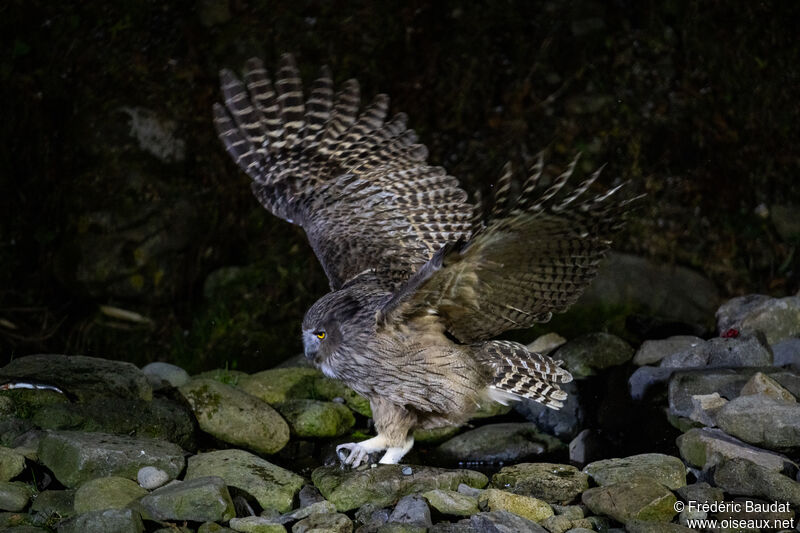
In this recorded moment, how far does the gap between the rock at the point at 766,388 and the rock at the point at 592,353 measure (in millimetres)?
1286

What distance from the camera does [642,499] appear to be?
3.47 metres

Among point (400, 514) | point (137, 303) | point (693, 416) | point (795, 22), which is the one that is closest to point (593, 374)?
point (693, 416)

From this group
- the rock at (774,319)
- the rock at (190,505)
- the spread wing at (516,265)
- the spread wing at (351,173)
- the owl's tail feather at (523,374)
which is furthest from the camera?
the rock at (774,319)

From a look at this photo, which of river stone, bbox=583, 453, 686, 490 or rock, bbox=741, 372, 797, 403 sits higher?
rock, bbox=741, 372, 797, 403

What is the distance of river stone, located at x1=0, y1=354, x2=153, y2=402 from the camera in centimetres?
437

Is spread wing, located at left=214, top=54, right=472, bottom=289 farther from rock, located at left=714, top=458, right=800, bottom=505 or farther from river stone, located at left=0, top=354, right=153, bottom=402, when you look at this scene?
rock, located at left=714, top=458, right=800, bottom=505

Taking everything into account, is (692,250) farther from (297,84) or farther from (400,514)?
(400,514)

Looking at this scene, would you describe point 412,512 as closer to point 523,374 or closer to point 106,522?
point 523,374

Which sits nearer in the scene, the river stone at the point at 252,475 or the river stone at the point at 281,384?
the river stone at the point at 252,475

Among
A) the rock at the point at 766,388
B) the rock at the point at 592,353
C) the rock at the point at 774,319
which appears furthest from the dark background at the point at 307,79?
the rock at the point at 766,388

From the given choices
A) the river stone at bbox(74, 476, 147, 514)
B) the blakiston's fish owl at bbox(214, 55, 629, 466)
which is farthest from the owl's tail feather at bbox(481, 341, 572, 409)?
the river stone at bbox(74, 476, 147, 514)

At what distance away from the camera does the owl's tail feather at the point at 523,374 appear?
4188 mm

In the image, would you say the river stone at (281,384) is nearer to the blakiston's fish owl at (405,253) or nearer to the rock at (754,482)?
the blakiston's fish owl at (405,253)

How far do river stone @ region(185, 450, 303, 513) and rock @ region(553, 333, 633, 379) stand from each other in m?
2.34
